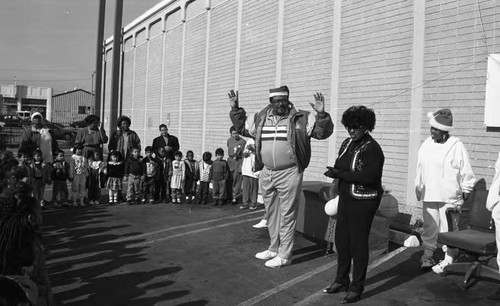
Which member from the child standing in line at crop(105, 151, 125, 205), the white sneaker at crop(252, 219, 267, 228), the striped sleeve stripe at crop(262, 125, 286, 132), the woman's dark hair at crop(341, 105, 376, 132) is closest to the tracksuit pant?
the striped sleeve stripe at crop(262, 125, 286, 132)

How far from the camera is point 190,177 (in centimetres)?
1141

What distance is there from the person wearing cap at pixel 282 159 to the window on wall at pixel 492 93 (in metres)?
2.71

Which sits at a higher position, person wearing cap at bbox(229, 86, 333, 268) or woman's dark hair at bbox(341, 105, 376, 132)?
woman's dark hair at bbox(341, 105, 376, 132)

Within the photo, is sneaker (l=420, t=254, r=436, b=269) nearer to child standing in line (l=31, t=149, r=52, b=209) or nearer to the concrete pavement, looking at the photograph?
the concrete pavement

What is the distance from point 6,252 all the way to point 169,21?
16.2 m

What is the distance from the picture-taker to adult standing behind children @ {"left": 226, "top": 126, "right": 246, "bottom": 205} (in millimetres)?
11219

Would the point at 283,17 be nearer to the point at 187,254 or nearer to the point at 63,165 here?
the point at 63,165

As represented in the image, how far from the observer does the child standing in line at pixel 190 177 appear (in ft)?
37.4

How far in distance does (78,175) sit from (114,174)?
0.76 meters

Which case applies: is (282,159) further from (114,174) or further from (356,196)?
(114,174)

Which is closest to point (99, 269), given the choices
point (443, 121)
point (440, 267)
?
point (440, 267)

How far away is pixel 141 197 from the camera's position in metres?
11.5

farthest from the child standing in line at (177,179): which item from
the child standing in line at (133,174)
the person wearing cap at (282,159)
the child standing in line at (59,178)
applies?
the person wearing cap at (282,159)

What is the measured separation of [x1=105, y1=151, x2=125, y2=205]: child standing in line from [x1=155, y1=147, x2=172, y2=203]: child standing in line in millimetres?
873
